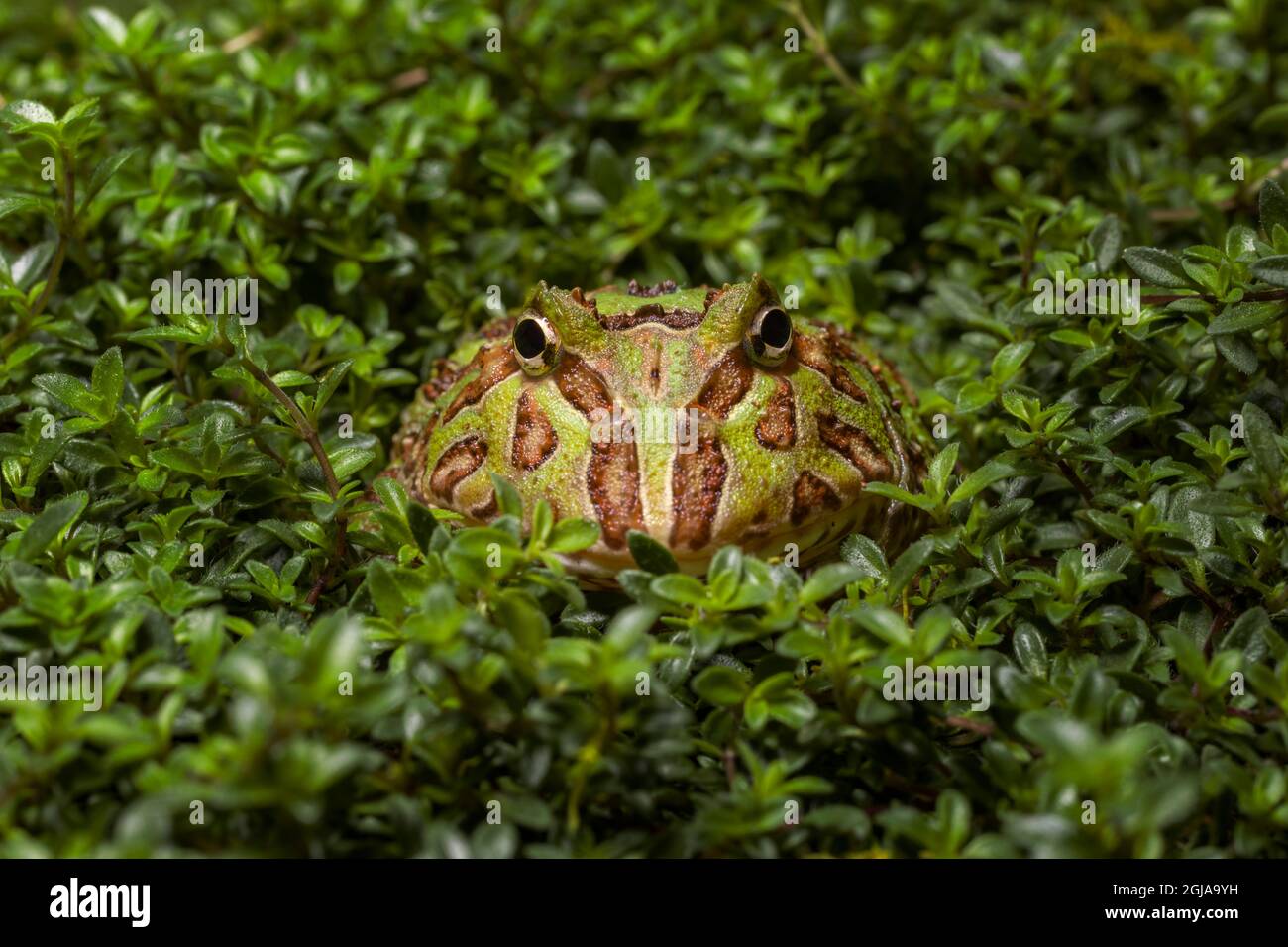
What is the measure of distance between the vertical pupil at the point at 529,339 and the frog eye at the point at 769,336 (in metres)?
0.58

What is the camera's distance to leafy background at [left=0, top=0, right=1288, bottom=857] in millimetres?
2229

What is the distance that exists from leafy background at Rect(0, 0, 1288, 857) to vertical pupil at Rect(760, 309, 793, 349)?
0.58m

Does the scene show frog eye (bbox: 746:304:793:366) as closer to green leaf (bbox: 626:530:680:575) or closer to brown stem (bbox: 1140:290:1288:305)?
green leaf (bbox: 626:530:680:575)

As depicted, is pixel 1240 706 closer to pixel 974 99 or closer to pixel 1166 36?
pixel 974 99

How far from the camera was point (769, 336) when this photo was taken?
3178 millimetres

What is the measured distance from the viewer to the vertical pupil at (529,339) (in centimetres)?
315

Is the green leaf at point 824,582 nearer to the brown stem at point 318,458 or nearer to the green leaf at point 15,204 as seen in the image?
the brown stem at point 318,458

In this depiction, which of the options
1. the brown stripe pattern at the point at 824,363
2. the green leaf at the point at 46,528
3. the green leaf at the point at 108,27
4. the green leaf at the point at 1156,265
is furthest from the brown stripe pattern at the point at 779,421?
the green leaf at the point at 108,27

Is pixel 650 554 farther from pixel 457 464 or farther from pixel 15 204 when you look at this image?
pixel 15 204

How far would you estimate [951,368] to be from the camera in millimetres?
4027

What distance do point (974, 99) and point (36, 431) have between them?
3566 millimetres

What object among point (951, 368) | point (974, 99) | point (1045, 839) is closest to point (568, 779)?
point (1045, 839)

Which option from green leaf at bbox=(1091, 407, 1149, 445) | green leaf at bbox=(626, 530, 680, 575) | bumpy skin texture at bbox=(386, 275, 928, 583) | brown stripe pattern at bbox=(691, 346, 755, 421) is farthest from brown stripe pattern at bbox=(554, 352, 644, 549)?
green leaf at bbox=(1091, 407, 1149, 445)
